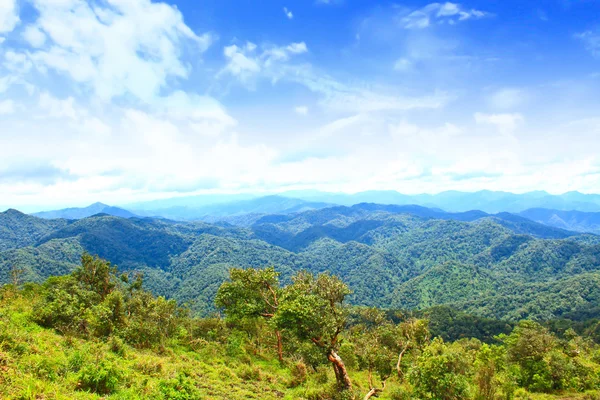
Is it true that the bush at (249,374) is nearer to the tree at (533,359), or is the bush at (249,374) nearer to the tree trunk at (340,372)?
the tree trunk at (340,372)

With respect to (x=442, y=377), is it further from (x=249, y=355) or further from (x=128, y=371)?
(x=249, y=355)

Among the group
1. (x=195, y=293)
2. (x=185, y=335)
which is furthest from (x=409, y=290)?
(x=185, y=335)

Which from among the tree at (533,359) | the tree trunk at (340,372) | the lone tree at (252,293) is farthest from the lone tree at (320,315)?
the tree at (533,359)

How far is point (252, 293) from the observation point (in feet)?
68.3

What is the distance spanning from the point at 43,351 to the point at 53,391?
4638 millimetres

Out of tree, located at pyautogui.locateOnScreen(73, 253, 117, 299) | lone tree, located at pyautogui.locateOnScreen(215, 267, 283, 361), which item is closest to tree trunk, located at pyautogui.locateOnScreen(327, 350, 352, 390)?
lone tree, located at pyautogui.locateOnScreen(215, 267, 283, 361)

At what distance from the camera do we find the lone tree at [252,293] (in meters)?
20.0

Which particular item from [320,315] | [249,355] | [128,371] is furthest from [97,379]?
[249,355]

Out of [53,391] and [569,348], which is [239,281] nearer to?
[53,391]

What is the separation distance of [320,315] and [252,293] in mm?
6370

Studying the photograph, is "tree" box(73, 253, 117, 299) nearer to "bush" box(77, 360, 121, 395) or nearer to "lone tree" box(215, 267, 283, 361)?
"lone tree" box(215, 267, 283, 361)

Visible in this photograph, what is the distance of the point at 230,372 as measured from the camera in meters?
19.1

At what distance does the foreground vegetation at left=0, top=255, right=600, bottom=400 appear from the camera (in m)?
11.2

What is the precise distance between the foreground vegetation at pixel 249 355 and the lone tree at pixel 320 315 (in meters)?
0.06
